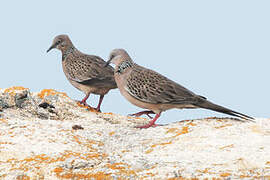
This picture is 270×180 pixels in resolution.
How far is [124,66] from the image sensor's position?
9633mm

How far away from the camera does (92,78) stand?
37.5ft

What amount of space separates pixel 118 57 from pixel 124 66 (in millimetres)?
345

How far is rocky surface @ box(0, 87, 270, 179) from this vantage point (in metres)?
6.08

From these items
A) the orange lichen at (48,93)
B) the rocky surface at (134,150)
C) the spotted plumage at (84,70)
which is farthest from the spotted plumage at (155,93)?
the orange lichen at (48,93)

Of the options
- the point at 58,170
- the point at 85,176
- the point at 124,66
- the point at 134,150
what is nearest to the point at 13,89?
the point at 124,66

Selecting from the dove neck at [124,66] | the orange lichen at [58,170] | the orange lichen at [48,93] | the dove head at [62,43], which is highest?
the dove head at [62,43]

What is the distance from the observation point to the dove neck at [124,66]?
959cm

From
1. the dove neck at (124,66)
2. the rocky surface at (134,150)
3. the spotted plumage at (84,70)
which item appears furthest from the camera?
the spotted plumage at (84,70)

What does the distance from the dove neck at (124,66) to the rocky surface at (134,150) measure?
4.13 feet

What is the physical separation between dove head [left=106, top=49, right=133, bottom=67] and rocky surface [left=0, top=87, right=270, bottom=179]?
149 cm

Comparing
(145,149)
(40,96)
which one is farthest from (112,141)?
(40,96)

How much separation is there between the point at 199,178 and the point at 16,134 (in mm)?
3402

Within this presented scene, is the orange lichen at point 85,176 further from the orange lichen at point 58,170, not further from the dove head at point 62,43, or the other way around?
the dove head at point 62,43

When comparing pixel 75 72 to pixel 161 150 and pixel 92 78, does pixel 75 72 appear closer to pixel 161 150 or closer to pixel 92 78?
pixel 92 78
